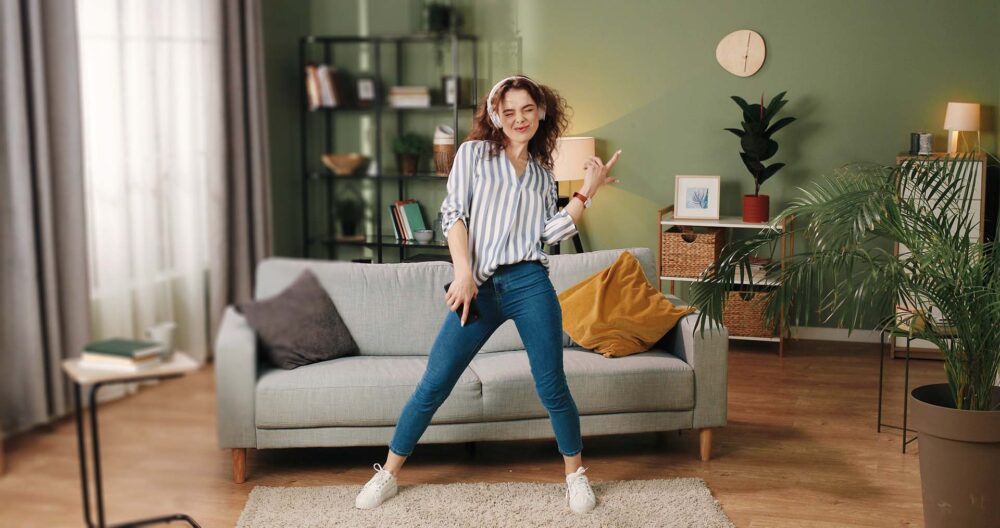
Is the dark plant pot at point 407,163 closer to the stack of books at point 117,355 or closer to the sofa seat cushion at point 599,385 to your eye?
the stack of books at point 117,355

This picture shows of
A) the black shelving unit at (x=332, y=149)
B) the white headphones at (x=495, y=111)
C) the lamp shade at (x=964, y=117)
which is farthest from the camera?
the lamp shade at (x=964, y=117)

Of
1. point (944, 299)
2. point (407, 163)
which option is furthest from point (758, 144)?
point (407, 163)

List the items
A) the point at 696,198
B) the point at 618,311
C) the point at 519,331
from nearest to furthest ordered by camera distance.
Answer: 1. the point at 519,331
2. the point at 618,311
3. the point at 696,198

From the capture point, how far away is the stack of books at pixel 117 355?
834 millimetres

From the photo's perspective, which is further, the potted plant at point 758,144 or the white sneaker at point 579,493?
the potted plant at point 758,144

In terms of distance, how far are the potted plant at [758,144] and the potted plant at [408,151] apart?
249 centimetres

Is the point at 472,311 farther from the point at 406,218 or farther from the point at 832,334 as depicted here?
the point at 832,334

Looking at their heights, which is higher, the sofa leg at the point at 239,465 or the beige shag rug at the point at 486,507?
the sofa leg at the point at 239,465

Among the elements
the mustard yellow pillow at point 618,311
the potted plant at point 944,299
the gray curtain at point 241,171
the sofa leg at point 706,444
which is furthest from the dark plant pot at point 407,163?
the sofa leg at point 706,444

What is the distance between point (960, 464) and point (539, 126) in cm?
110

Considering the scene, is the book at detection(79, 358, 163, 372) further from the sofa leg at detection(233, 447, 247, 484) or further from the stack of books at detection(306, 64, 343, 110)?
the sofa leg at detection(233, 447, 247, 484)

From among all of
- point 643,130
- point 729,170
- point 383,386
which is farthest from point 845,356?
point 383,386

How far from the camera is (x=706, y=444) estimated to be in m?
2.52

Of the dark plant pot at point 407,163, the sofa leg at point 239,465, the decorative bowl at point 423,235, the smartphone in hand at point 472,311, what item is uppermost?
the dark plant pot at point 407,163
